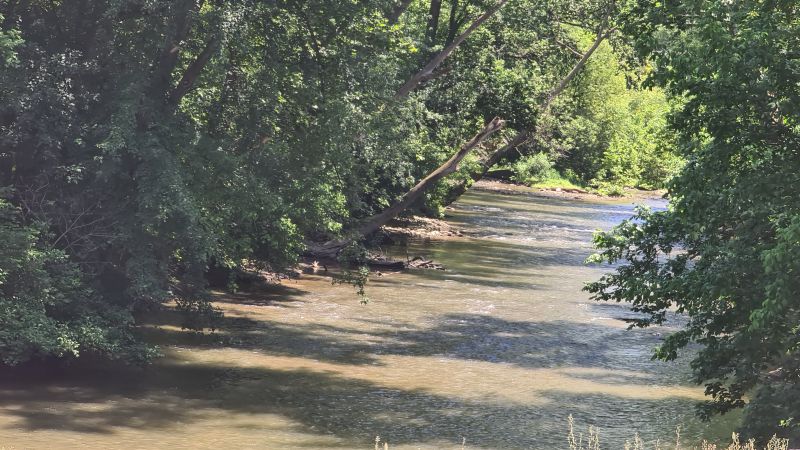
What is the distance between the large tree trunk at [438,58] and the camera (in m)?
29.8

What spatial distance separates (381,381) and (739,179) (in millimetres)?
8718

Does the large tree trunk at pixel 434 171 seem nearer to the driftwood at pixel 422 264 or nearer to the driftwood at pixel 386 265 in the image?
the driftwood at pixel 386 265

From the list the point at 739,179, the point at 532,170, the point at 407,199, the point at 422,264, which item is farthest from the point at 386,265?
the point at 532,170

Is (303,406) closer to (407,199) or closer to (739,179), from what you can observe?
(739,179)

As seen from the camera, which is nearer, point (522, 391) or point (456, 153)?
point (522, 391)

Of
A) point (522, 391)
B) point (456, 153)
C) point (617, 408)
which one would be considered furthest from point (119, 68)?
point (456, 153)

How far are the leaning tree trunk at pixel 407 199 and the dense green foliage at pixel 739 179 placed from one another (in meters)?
18.6

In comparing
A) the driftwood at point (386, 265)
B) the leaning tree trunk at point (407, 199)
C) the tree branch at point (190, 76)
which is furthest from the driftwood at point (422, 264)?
the tree branch at point (190, 76)

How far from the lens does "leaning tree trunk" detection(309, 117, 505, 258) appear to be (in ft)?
106

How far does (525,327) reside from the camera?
81.8 feet

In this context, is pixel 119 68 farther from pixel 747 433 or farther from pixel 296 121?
pixel 747 433

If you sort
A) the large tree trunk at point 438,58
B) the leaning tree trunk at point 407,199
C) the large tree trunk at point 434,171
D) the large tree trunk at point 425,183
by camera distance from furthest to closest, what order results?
1. the large tree trunk at point 425,183
2. the leaning tree trunk at point 407,199
3. the large tree trunk at point 434,171
4. the large tree trunk at point 438,58

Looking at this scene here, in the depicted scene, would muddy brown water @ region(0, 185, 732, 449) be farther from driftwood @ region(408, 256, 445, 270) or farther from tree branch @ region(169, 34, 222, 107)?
tree branch @ region(169, 34, 222, 107)

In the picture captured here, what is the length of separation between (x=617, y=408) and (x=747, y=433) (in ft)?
17.7
